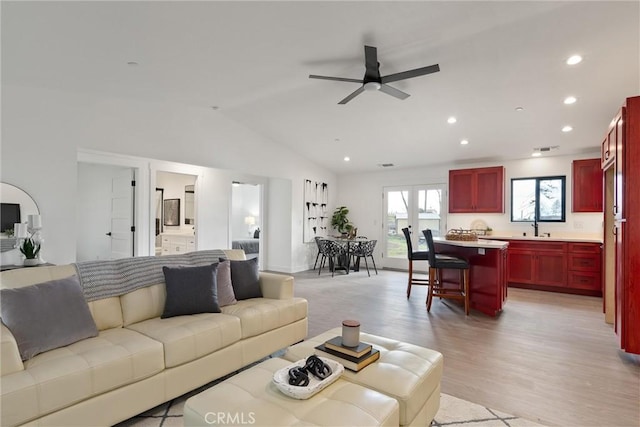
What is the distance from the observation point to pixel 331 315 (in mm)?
4160

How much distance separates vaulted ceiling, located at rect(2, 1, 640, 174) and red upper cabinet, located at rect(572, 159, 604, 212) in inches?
14.1

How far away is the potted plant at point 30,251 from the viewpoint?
3.54m

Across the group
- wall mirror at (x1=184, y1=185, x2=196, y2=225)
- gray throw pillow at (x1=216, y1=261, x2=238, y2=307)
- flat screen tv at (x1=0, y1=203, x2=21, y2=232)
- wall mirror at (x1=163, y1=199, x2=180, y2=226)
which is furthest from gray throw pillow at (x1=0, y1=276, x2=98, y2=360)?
wall mirror at (x1=163, y1=199, x2=180, y2=226)

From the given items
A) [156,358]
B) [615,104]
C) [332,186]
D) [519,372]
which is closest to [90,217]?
[156,358]

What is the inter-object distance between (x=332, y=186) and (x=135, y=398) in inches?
281

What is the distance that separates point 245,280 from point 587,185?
6.01 meters

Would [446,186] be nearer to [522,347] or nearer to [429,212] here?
[429,212]

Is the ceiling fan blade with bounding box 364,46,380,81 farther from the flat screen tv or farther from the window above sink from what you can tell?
the window above sink

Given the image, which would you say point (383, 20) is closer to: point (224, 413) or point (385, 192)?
point (224, 413)

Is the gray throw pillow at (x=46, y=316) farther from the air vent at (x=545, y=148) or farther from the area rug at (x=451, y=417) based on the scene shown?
the air vent at (x=545, y=148)

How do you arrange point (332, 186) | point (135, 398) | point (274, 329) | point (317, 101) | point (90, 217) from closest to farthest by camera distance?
1. point (135, 398)
2. point (274, 329)
3. point (317, 101)
4. point (90, 217)
5. point (332, 186)

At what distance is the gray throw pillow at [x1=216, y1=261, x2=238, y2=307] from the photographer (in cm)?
289

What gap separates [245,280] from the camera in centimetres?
315

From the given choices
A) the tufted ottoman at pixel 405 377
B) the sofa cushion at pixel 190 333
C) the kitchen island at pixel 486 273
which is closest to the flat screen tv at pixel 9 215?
the sofa cushion at pixel 190 333
